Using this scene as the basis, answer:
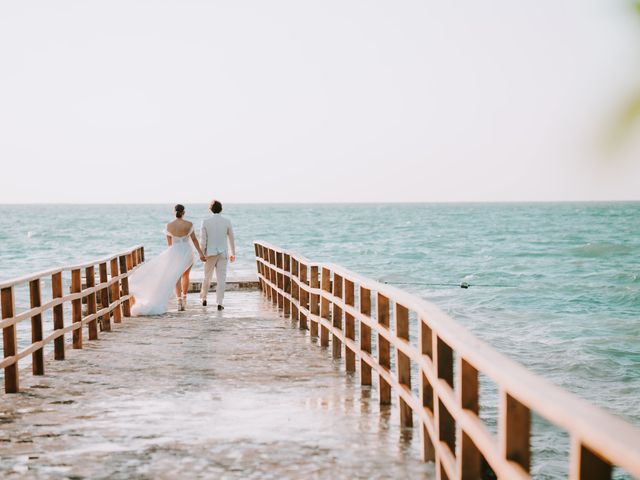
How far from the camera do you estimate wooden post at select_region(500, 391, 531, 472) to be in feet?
9.61

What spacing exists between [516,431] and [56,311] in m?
7.67

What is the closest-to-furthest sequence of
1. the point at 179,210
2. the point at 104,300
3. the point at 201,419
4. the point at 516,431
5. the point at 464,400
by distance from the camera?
the point at 516,431
the point at 464,400
the point at 201,419
the point at 104,300
the point at 179,210

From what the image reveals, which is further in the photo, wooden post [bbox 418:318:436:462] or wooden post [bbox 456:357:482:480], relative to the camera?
wooden post [bbox 418:318:436:462]

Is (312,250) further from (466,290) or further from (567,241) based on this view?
(466,290)

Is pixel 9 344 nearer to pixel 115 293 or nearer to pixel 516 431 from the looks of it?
pixel 115 293

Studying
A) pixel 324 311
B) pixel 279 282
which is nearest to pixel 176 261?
pixel 279 282

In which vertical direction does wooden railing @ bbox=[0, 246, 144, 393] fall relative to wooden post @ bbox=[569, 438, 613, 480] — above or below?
below

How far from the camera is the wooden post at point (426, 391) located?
17.9 feet

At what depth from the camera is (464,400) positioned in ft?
13.2

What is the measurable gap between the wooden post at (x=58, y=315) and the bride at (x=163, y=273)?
16.4 feet

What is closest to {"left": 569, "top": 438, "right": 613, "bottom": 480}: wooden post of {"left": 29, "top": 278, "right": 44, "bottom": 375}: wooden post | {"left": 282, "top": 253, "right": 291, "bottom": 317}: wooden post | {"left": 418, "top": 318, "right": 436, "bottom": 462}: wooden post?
{"left": 418, "top": 318, "right": 436, "bottom": 462}: wooden post

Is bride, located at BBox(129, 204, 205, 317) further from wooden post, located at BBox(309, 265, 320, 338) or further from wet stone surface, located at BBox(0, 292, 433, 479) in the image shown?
wet stone surface, located at BBox(0, 292, 433, 479)

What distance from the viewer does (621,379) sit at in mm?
15977

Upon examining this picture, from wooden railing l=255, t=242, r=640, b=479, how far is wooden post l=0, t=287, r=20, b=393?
3111mm
